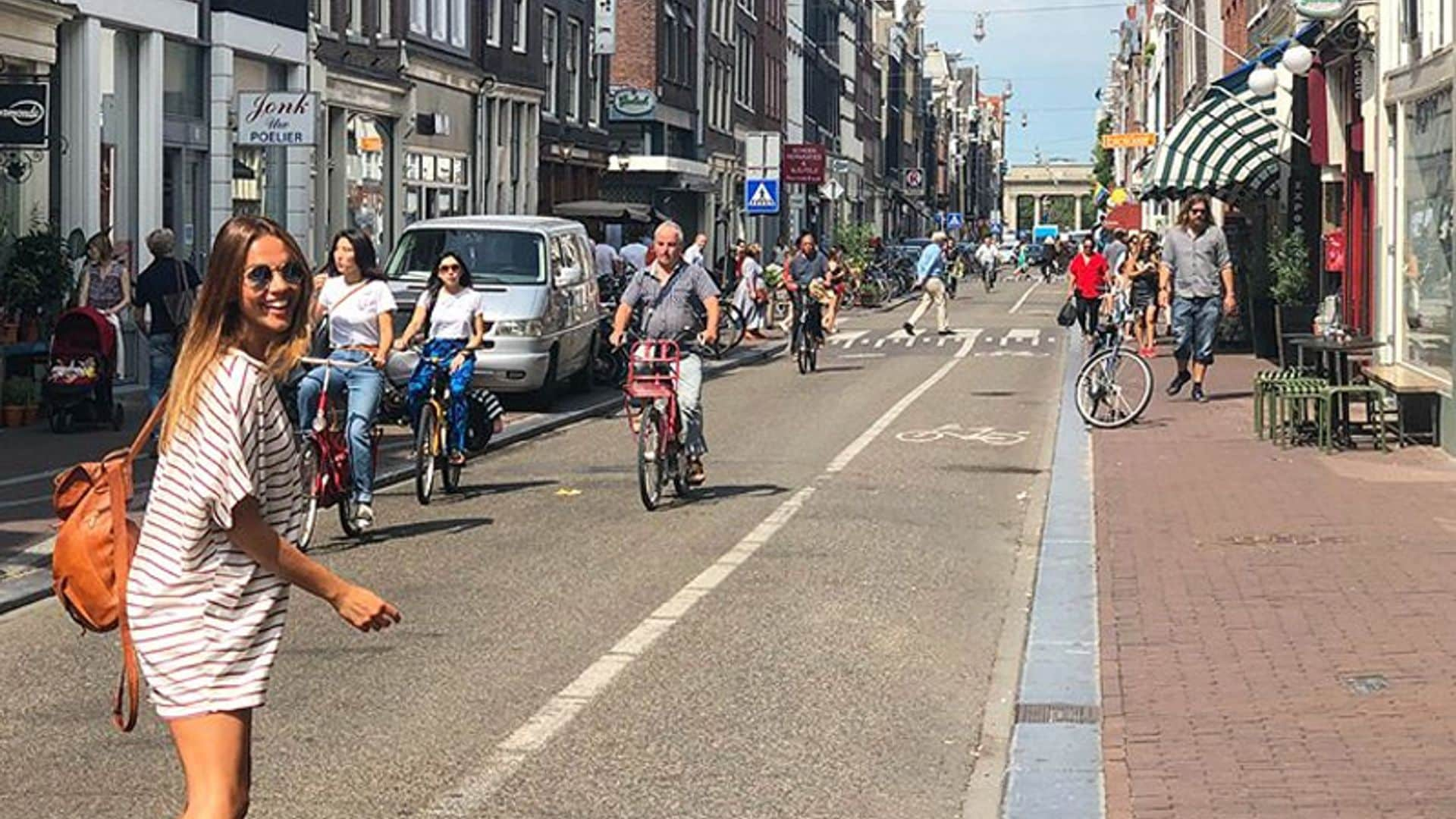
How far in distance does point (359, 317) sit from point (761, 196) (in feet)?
103

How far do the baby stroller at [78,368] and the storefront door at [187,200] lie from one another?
6863 mm

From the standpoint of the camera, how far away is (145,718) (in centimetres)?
849

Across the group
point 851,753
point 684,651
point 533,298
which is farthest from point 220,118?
point 851,753

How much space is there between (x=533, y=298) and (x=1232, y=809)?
17.1 m

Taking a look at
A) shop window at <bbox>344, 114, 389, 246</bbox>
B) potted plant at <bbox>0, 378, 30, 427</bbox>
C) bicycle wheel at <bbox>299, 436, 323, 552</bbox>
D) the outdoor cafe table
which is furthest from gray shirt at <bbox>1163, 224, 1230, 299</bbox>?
shop window at <bbox>344, 114, 389, 246</bbox>

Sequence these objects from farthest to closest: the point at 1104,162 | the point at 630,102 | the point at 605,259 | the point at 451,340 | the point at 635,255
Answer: the point at 1104,162
the point at 630,102
the point at 635,255
the point at 605,259
the point at 451,340

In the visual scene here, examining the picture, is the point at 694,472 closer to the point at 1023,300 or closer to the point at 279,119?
the point at 279,119

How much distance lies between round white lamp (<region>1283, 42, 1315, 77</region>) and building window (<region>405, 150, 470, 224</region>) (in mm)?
15610

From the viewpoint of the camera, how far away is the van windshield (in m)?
23.8

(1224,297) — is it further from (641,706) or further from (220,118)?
(641,706)

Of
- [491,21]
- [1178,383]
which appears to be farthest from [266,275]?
[491,21]

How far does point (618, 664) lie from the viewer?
953 centimetres

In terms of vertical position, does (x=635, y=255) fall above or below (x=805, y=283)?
above

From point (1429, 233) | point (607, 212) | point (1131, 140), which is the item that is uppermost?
point (1131, 140)
